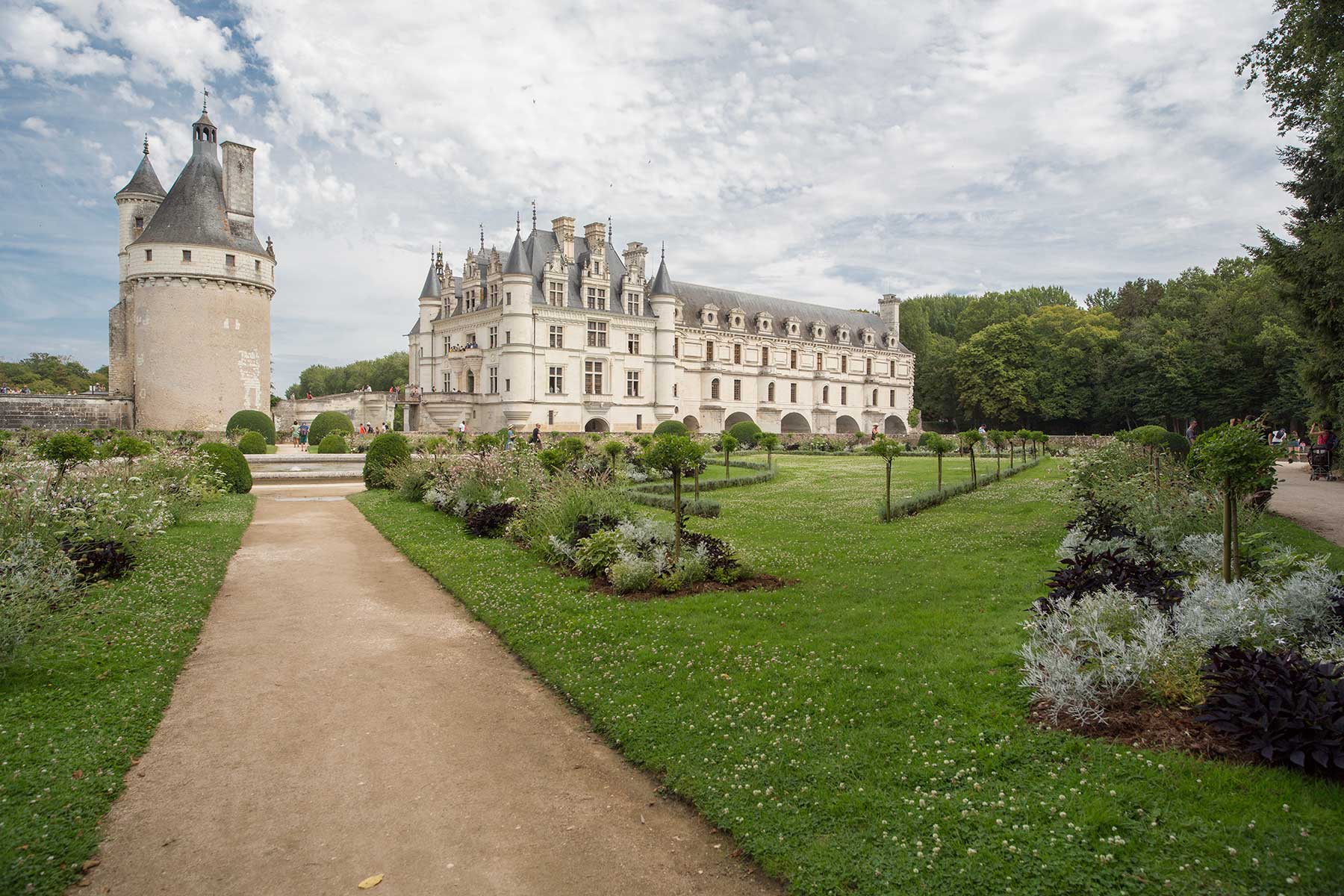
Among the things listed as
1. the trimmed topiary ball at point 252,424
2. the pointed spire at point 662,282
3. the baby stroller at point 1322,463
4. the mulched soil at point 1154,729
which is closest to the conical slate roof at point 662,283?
the pointed spire at point 662,282

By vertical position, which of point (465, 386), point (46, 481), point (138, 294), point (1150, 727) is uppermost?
point (138, 294)

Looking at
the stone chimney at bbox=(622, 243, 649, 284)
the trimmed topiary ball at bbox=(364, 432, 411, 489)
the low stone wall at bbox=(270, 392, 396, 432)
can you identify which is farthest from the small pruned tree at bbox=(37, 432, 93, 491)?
the stone chimney at bbox=(622, 243, 649, 284)

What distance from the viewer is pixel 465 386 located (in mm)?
45031

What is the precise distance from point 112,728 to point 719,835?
4.27m

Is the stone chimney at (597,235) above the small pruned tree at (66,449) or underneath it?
above

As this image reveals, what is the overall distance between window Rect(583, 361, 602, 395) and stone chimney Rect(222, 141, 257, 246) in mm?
19265

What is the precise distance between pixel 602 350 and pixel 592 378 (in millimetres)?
1805

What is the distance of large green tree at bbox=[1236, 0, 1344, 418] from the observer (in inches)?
393

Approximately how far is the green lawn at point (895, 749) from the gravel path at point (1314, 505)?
20.1ft

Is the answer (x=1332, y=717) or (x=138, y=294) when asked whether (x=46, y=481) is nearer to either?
(x=1332, y=717)

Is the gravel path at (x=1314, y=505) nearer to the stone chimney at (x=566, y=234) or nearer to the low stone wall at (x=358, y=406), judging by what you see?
the stone chimney at (x=566, y=234)

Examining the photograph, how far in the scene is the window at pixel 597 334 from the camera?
4488 centimetres

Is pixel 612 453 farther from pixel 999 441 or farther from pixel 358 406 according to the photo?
pixel 358 406

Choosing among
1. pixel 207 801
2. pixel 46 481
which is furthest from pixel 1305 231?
pixel 46 481
